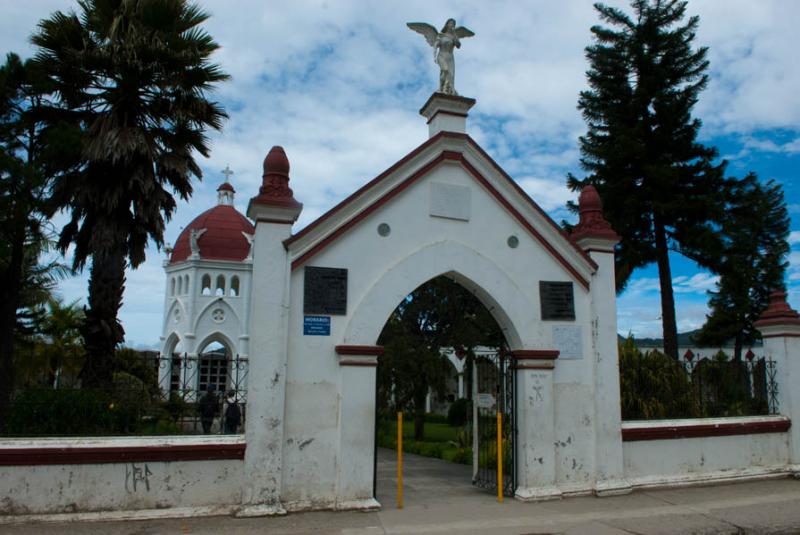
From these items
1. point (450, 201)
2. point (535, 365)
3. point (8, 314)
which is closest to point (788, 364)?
point (535, 365)

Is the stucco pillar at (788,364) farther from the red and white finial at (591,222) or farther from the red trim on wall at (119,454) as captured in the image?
the red trim on wall at (119,454)

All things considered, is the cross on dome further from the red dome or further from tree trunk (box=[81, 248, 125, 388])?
tree trunk (box=[81, 248, 125, 388])

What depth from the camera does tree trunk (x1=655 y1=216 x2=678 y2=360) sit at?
70.9 ft

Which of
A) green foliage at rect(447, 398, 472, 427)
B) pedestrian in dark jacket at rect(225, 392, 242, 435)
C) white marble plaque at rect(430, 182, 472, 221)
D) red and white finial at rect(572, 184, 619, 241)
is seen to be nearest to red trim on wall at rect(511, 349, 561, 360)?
red and white finial at rect(572, 184, 619, 241)

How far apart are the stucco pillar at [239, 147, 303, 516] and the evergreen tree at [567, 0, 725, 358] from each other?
55.1 feet

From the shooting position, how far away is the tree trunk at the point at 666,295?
21625 mm

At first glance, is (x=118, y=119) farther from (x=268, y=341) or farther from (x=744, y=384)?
(x=744, y=384)

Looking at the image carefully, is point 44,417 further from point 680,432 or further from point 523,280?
point 680,432

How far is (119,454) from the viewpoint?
7.96 metres

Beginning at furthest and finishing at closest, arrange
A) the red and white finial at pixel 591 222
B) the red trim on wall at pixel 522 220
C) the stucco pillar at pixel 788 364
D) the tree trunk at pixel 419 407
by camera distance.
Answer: the tree trunk at pixel 419 407 < the stucco pillar at pixel 788 364 < the red and white finial at pixel 591 222 < the red trim on wall at pixel 522 220

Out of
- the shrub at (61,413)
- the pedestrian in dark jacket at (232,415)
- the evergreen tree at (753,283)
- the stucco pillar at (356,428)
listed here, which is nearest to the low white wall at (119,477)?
the shrub at (61,413)

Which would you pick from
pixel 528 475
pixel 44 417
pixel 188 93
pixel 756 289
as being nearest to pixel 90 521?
pixel 44 417

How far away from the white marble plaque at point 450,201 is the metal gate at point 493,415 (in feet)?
7.89

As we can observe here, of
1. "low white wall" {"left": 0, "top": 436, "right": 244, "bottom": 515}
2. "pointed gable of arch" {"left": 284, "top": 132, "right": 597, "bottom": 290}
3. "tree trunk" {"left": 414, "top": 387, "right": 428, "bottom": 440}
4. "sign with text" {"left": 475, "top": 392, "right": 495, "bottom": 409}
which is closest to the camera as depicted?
"low white wall" {"left": 0, "top": 436, "right": 244, "bottom": 515}
